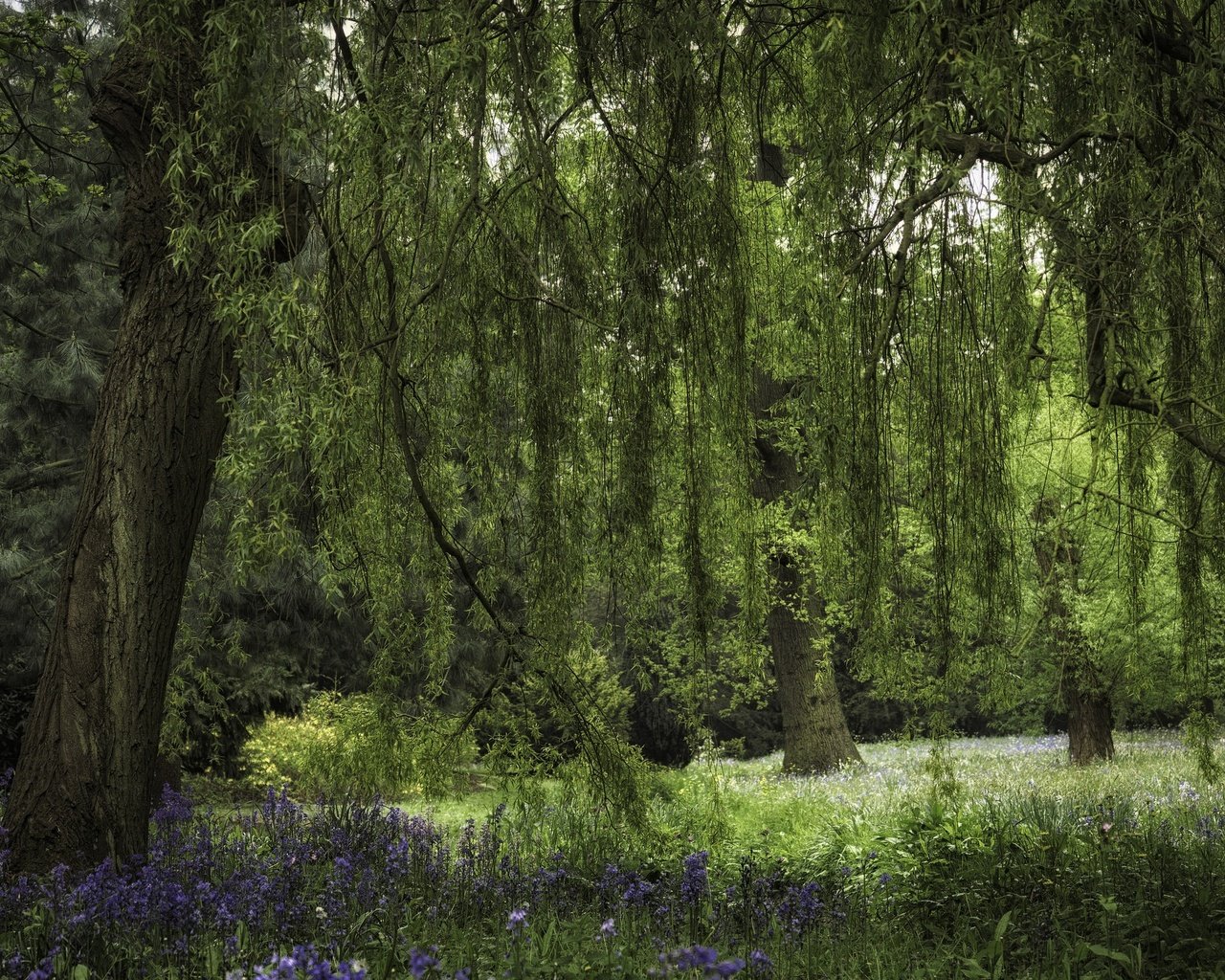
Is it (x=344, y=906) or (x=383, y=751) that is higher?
(x=383, y=751)

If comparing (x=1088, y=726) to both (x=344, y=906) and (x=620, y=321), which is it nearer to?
(x=620, y=321)

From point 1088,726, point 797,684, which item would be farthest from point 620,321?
point 1088,726

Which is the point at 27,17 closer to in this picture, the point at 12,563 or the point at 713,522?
the point at 713,522

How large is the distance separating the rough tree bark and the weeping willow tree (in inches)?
0.5

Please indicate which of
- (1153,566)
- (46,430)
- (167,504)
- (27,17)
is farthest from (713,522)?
(1153,566)

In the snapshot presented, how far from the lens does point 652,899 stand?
4582mm

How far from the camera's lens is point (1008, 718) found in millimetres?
25172

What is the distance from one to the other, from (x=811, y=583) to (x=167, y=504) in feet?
30.2

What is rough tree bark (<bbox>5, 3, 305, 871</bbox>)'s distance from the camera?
160 inches

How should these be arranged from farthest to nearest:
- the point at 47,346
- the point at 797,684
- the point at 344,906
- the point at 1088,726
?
the point at 1088,726
the point at 797,684
the point at 47,346
the point at 344,906

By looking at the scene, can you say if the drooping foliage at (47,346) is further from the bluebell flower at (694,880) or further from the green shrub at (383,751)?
the bluebell flower at (694,880)

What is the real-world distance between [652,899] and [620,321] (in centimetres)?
239

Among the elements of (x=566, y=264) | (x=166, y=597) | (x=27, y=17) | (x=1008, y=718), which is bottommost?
(x=1008, y=718)

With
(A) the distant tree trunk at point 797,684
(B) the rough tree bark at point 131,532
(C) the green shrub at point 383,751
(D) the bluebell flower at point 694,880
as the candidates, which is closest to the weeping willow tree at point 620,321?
(B) the rough tree bark at point 131,532
